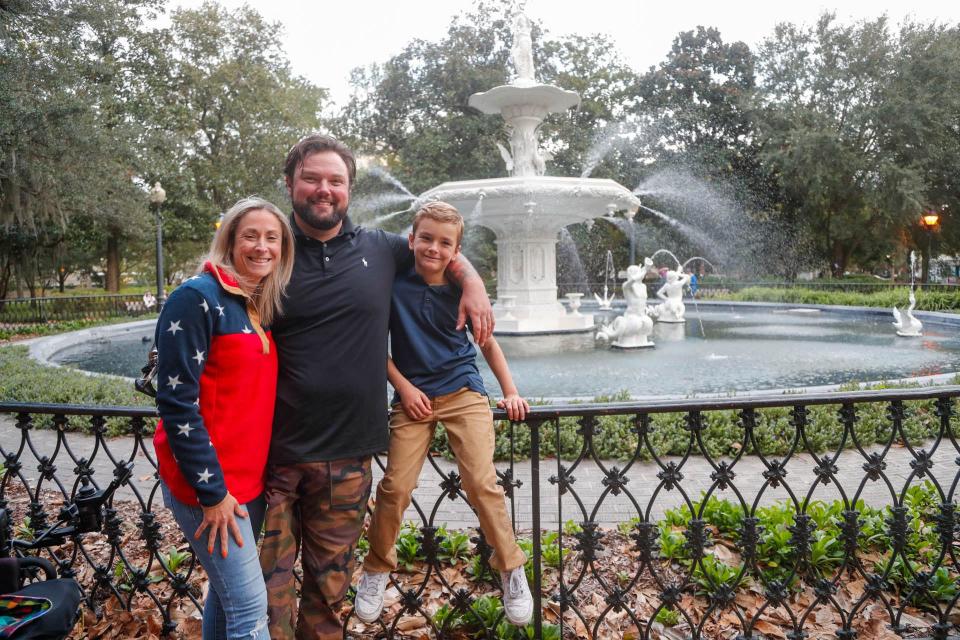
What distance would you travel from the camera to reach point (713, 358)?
1091 centimetres

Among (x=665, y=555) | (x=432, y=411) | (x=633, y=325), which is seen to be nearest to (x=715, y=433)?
(x=665, y=555)

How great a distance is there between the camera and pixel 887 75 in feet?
98.9

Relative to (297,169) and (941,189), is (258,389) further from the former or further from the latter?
(941,189)

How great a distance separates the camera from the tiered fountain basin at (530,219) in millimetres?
12836

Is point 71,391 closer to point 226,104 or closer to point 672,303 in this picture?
point 672,303

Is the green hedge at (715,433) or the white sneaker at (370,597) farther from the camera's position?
the green hedge at (715,433)

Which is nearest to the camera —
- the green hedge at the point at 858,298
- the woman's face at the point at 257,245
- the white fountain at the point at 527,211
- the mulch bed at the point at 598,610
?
the woman's face at the point at 257,245

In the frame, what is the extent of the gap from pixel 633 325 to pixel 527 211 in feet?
11.4

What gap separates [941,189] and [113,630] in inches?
1518

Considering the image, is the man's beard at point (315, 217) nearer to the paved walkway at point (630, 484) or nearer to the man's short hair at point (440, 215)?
the man's short hair at point (440, 215)

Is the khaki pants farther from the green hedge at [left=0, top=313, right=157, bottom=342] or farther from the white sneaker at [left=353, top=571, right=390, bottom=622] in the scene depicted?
the green hedge at [left=0, top=313, right=157, bottom=342]

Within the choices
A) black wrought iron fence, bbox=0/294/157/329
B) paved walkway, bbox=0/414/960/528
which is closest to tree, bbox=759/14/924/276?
paved walkway, bbox=0/414/960/528

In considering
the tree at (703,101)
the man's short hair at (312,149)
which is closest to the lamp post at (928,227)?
the tree at (703,101)

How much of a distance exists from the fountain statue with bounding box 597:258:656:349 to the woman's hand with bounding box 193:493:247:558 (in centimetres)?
1044
